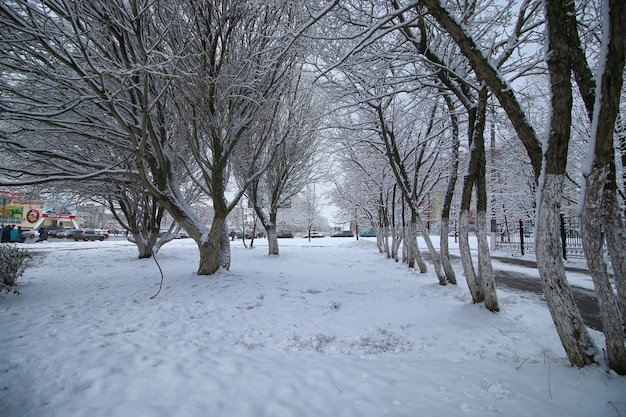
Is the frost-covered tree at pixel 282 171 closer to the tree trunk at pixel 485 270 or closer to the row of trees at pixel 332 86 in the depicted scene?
the row of trees at pixel 332 86

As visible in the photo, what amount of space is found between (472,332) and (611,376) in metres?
1.58

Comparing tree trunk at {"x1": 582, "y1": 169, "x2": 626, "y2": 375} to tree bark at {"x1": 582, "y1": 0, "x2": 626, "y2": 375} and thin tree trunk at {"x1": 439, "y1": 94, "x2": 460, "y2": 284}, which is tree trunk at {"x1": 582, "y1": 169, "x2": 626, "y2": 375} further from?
thin tree trunk at {"x1": 439, "y1": 94, "x2": 460, "y2": 284}

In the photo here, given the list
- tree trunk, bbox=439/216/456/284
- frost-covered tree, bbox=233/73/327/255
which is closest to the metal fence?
tree trunk, bbox=439/216/456/284

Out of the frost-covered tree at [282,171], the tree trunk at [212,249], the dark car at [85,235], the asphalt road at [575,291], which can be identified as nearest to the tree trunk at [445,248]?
the asphalt road at [575,291]

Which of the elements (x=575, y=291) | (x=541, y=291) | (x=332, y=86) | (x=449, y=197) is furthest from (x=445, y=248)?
(x=332, y=86)

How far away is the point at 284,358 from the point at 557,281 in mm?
2704

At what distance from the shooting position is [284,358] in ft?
9.62

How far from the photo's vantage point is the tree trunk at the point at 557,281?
2424mm

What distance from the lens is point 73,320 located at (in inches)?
156

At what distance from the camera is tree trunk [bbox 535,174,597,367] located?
7.95 feet

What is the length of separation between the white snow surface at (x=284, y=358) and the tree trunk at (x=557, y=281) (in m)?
0.18

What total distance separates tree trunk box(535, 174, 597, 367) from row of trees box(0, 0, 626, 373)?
0.03 ft

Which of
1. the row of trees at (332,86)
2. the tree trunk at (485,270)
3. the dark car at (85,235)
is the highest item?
the row of trees at (332,86)

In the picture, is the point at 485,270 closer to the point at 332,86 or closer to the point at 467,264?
the point at 467,264
